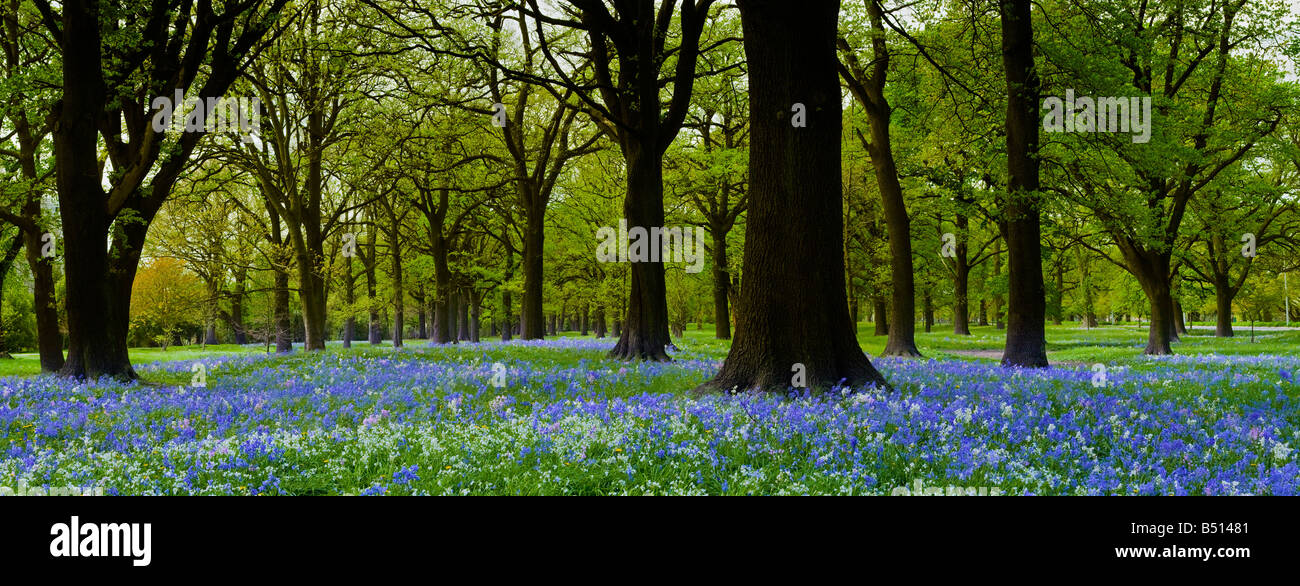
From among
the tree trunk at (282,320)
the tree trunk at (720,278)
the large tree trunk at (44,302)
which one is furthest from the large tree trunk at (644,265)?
the tree trunk at (282,320)

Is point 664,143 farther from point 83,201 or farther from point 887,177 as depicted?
point 83,201

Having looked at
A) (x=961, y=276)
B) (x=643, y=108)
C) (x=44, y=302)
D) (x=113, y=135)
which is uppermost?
(x=643, y=108)

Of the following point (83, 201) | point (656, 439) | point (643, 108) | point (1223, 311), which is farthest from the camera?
point (1223, 311)

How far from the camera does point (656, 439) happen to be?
617cm

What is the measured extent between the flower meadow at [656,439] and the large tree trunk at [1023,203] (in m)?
5.03

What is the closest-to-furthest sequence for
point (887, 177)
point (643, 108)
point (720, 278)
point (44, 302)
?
point (643, 108) → point (44, 302) → point (887, 177) → point (720, 278)

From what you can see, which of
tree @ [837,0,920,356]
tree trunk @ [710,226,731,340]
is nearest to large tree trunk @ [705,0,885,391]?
tree @ [837,0,920,356]

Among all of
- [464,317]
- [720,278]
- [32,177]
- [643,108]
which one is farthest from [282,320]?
[464,317]

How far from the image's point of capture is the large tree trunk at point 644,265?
15914mm

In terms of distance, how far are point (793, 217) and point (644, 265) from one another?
25.1ft

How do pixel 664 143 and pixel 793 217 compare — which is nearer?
pixel 793 217

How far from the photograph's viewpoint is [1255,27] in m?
22.6
